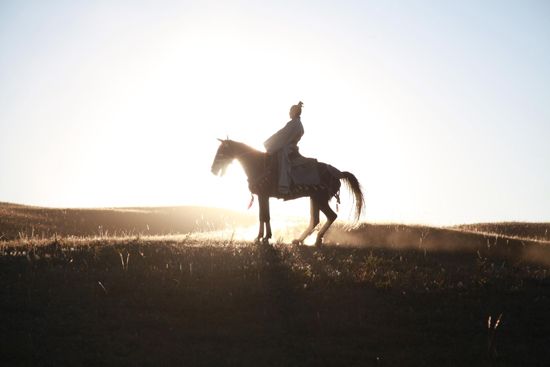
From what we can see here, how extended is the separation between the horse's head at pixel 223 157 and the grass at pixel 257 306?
7.65ft

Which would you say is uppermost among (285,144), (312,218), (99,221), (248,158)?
(285,144)

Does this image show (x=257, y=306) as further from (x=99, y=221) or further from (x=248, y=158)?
(x=99, y=221)

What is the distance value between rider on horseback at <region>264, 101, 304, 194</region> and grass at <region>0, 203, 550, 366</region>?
2073 millimetres

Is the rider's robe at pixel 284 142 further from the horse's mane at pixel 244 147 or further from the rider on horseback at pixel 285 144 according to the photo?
the horse's mane at pixel 244 147

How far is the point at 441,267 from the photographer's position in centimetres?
1647

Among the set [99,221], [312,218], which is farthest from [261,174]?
[99,221]

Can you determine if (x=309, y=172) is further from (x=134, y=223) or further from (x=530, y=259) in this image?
(x=134, y=223)

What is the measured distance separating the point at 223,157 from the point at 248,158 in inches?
31.3

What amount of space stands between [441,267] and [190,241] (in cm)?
759

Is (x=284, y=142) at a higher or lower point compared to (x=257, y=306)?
higher

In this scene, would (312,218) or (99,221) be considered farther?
(99,221)

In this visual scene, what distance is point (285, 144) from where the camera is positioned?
1767 centimetres

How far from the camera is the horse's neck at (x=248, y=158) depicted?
17.7 m

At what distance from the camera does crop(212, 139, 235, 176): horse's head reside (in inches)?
690
